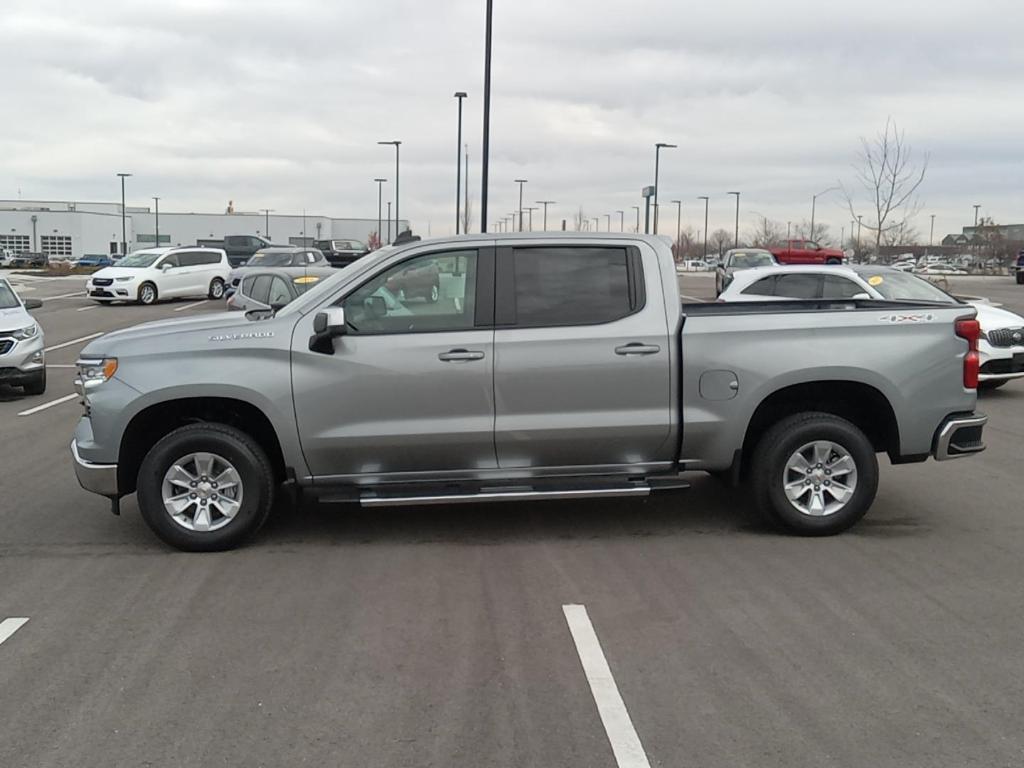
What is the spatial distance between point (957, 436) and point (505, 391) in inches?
118

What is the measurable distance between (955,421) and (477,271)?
10.8 ft

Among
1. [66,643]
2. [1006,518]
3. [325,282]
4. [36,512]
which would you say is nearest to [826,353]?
[1006,518]

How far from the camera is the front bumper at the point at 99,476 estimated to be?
6293mm

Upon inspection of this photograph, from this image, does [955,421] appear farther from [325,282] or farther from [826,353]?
[325,282]

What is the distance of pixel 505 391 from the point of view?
6.33m

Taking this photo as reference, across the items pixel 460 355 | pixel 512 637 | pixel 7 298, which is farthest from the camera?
pixel 7 298

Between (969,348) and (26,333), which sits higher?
(969,348)


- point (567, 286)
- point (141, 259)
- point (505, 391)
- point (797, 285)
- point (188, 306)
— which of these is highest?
point (141, 259)

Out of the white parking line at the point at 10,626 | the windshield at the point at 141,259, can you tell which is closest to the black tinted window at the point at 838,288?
the white parking line at the point at 10,626

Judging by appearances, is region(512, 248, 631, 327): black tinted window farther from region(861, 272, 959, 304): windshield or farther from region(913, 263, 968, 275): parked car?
region(913, 263, 968, 275): parked car

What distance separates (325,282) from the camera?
663 cm

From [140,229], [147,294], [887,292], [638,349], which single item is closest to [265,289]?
[887,292]

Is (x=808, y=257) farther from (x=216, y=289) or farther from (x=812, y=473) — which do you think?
(x=812, y=473)

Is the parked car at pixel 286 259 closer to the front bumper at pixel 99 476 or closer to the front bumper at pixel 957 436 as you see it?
the front bumper at pixel 99 476
